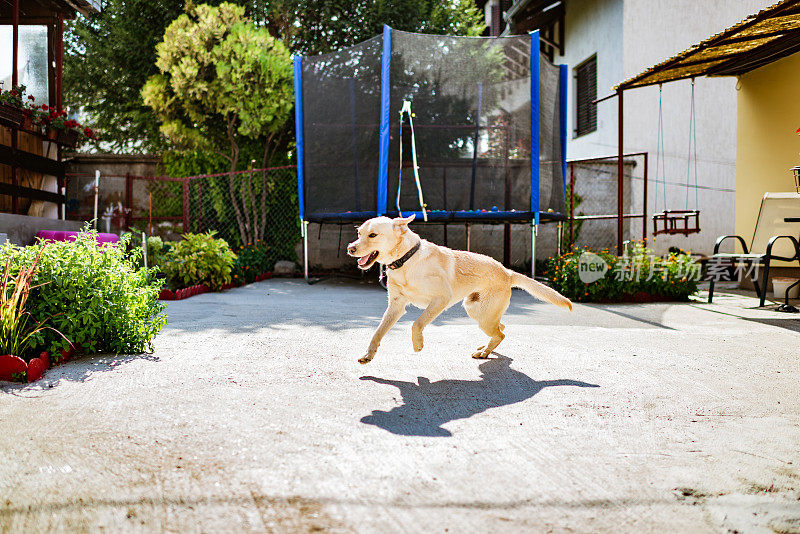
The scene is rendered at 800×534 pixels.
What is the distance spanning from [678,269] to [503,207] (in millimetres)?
2554

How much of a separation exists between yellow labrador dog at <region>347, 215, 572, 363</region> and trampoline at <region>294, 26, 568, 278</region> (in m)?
4.67

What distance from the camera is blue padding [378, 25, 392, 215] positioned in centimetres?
870

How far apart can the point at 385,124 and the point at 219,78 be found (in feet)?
11.8

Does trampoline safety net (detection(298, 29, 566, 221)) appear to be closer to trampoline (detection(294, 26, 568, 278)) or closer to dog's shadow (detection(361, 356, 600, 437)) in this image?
trampoline (detection(294, 26, 568, 278))

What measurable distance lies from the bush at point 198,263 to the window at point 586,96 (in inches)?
363

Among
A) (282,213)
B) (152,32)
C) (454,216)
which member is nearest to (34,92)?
(152,32)

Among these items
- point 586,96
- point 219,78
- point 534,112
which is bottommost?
point 534,112

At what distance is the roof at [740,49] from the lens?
19.7ft

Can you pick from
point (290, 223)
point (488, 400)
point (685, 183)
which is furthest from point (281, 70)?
point (488, 400)

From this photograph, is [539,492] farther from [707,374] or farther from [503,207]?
[503,207]

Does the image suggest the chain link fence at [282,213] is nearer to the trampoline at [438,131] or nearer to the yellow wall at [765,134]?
the trampoline at [438,131]

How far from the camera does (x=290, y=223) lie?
11.9m

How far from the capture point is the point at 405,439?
238cm

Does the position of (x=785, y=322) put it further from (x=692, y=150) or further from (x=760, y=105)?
(x=692, y=150)
